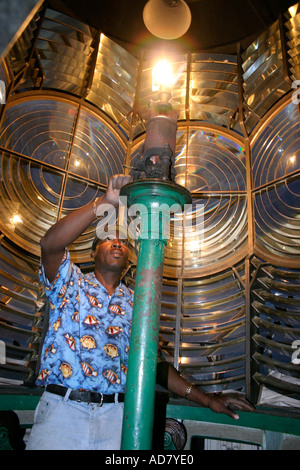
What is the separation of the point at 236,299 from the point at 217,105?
5.80 ft

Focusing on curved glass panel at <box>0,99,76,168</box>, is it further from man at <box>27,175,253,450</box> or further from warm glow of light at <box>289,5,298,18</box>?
warm glow of light at <box>289,5,298,18</box>

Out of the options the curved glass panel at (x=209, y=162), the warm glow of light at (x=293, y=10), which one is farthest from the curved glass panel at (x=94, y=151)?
the warm glow of light at (x=293, y=10)

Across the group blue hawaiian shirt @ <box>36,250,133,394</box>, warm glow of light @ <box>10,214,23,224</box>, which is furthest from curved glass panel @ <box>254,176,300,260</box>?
warm glow of light @ <box>10,214,23,224</box>

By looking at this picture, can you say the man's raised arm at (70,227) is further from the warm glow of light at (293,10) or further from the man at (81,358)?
the warm glow of light at (293,10)

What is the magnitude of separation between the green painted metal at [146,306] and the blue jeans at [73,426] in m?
0.58

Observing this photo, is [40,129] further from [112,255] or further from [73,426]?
[73,426]

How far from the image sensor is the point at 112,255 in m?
1.96

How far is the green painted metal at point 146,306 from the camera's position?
97cm

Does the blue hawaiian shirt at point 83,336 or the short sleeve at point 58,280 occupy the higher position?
the short sleeve at point 58,280

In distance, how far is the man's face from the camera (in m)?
1.96

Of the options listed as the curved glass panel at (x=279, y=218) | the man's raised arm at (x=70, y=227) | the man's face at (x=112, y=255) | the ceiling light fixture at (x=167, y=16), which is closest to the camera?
the man's raised arm at (x=70, y=227)
